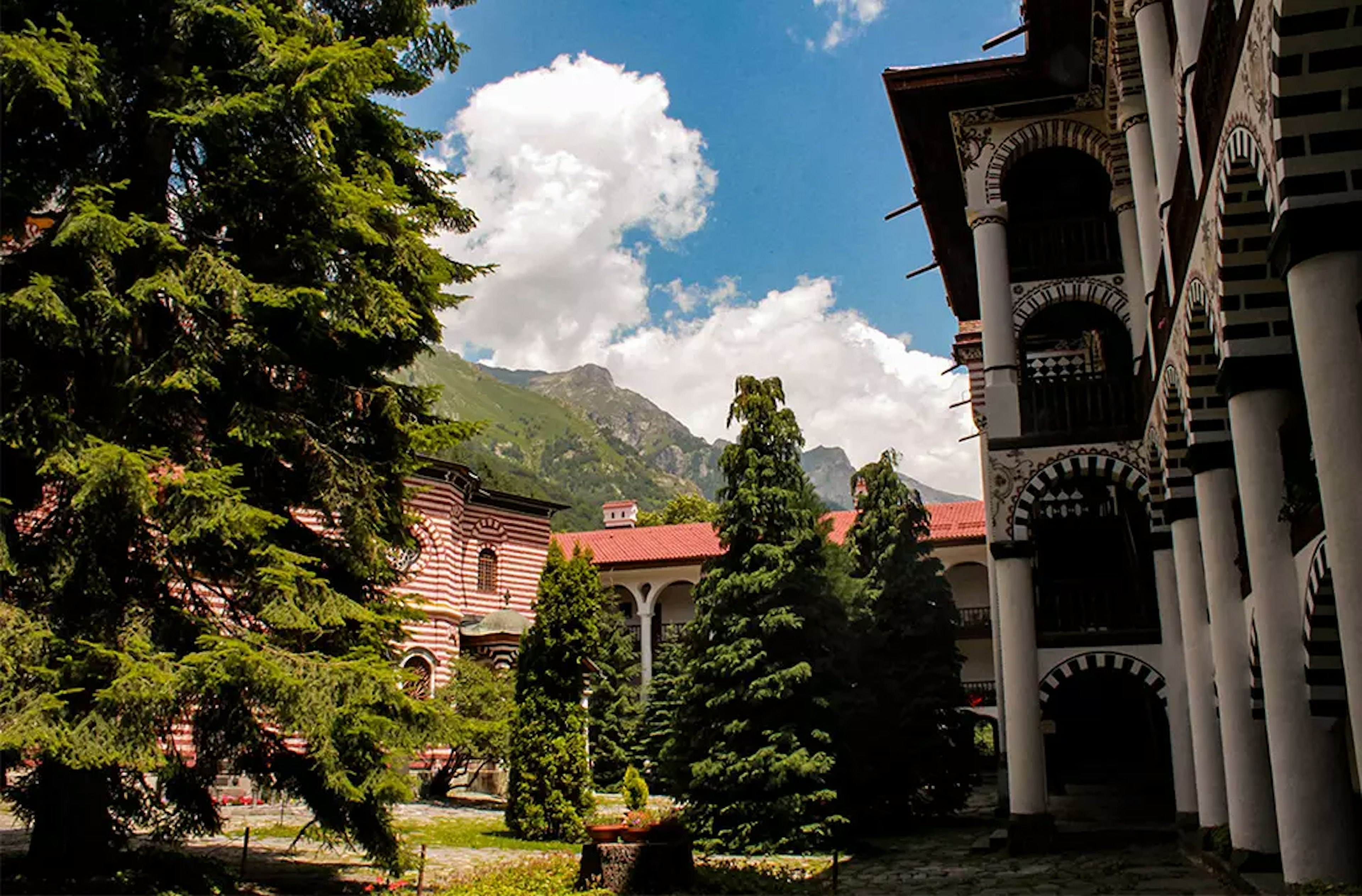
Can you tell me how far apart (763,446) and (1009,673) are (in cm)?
526

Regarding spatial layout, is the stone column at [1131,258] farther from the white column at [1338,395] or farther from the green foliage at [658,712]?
the green foliage at [658,712]

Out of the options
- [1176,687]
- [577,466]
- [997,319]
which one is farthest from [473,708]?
[577,466]

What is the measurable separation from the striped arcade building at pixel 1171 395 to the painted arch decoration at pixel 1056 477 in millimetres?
31

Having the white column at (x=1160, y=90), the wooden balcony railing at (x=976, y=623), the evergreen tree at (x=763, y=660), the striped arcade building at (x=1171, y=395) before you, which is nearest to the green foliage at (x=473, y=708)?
the evergreen tree at (x=763, y=660)

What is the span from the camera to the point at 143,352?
9945 mm

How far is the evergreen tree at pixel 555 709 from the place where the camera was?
1745 centimetres

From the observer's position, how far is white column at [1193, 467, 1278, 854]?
389 inches

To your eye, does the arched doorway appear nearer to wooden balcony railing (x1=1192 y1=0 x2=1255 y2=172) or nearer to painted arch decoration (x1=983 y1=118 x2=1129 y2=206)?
painted arch decoration (x1=983 y1=118 x2=1129 y2=206)

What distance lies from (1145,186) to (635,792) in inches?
366

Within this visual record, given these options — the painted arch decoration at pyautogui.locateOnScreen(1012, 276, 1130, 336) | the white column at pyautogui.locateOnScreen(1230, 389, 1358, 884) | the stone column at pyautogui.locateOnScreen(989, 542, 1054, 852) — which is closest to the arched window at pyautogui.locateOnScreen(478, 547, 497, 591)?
the stone column at pyautogui.locateOnScreen(989, 542, 1054, 852)

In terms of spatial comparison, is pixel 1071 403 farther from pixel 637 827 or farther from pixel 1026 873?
pixel 637 827

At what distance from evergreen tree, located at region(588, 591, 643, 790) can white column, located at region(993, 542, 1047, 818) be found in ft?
42.1

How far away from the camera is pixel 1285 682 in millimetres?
7797

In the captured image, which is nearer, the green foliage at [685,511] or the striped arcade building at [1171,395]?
the striped arcade building at [1171,395]
